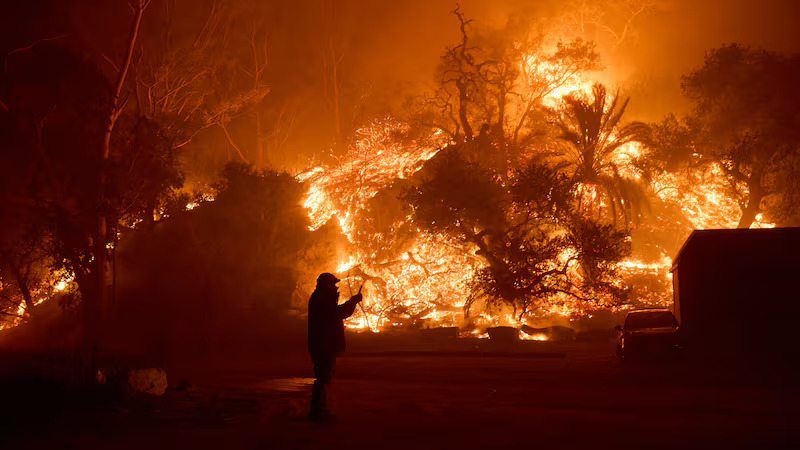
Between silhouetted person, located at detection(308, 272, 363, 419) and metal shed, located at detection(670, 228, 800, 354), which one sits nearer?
silhouetted person, located at detection(308, 272, 363, 419)

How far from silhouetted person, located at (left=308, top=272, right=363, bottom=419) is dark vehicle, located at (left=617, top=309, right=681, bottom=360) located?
38.1 ft

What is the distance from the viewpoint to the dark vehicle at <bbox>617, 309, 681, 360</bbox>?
19438 mm

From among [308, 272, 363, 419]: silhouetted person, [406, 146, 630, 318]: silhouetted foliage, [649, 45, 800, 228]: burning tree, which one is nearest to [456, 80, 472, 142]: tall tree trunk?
[406, 146, 630, 318]: silhouetted foliage

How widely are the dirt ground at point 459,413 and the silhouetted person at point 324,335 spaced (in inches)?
13.7

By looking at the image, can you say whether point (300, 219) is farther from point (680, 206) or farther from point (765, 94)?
point (765, 94)

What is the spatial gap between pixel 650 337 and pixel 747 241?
5.22 metres

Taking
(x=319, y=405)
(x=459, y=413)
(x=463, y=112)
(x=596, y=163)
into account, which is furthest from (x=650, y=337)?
(x=463, y=112)

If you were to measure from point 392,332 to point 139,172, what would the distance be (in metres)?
14.1

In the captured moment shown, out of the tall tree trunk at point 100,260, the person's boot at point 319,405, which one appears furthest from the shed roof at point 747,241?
the tall tree trunk at point 100,260

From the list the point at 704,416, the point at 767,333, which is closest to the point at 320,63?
the point at 767,333

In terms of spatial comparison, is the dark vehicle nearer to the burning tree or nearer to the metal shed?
the metal shed

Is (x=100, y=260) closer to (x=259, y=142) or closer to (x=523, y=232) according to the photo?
(x=523, y=232)

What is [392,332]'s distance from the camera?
109ft

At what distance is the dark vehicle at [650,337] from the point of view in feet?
63.8
